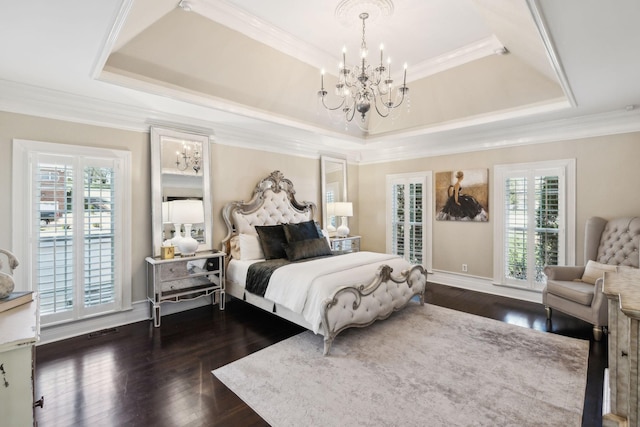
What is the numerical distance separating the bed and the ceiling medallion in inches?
103

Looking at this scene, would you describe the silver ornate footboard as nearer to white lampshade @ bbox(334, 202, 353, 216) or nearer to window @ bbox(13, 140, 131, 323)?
white lampshade @ bbox(334, 202, 353, 216)

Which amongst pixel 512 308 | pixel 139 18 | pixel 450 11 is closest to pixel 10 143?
pixel 139 18

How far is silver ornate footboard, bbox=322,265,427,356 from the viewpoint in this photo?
2886 mm

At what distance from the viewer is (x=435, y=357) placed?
9.39ft

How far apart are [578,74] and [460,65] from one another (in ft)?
4.73

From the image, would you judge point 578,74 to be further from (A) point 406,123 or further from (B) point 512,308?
(B) point 512,308

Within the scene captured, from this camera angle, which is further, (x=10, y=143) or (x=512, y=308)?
(x=512, y=308)

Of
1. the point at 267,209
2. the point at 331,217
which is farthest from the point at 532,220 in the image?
the point at 267,209

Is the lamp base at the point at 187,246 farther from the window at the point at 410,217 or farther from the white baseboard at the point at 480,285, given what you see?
the white baseboard at the point at 480,285

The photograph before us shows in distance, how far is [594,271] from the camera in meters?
3.60

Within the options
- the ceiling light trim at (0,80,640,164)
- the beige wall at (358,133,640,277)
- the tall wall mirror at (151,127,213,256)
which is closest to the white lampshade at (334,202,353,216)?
the beige wall at (358,133,640,277)

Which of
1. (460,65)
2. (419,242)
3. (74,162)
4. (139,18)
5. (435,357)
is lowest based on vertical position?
(435,357)

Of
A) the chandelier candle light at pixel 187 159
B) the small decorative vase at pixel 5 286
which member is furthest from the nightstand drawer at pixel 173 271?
the small decorative vase at pixel 5 286

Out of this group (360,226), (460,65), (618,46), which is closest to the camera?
(618,46)
